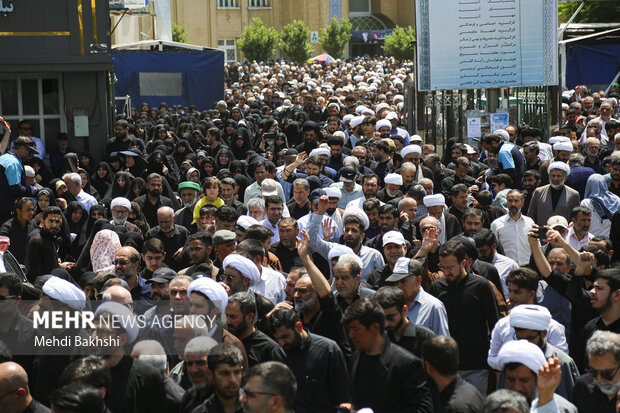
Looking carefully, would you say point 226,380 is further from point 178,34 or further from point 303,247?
point 178,34

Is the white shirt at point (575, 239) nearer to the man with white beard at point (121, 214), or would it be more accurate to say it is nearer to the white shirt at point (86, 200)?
the man with white beard at point (121, 214)

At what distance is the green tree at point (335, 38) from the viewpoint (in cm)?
6412

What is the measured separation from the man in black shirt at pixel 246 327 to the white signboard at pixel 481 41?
10240 mm

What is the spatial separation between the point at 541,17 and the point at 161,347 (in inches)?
457

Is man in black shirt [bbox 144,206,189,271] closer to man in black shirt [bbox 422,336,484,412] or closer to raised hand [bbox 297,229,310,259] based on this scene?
raised hand [bbox 297,229,310,259]

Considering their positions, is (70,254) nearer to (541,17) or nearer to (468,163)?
(468,163)

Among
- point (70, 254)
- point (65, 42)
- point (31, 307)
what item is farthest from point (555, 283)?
point (65, 42)

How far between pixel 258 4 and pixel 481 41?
187 feet

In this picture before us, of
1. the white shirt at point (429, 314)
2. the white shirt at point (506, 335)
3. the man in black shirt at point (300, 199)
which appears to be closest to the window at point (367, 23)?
the man in black shirt at point (300, 199)

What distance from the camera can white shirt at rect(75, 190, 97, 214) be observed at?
11.4m

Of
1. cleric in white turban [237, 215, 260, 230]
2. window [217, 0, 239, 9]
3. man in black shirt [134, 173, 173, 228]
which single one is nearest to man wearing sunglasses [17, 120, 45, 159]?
man in black shirt [134, 173, 173, 228]

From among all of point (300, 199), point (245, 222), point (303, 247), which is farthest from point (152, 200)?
point (303, 247)

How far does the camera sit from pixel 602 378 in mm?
5383

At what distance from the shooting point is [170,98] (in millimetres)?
27984
